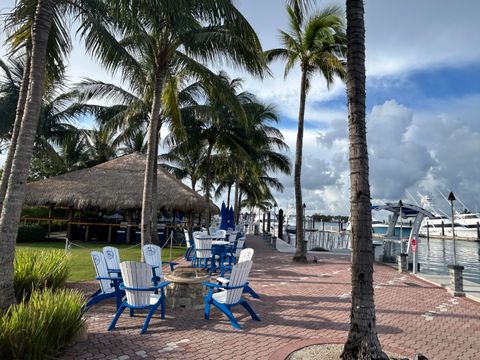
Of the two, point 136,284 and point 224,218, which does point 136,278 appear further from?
point 224,218

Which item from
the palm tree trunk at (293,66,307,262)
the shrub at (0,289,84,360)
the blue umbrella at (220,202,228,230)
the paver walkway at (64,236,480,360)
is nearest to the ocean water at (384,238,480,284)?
the palm tree trunk at (293,66,307,262)

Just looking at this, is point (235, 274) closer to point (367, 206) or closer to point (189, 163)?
point (367, 206)

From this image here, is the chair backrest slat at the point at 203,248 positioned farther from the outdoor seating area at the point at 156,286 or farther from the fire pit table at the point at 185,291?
the fire pit table at the point at 185,291

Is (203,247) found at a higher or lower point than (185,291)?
higher

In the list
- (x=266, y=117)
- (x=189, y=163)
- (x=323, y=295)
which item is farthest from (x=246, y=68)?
(x=189, y=163)

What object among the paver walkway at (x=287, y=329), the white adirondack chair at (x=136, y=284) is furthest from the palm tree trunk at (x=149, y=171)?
the white adirondack chair at (x=136, y=284)

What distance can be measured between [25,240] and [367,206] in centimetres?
1911

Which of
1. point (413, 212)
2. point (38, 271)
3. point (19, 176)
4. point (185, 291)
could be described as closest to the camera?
point (19, 176)

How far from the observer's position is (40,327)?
3709 millimetres

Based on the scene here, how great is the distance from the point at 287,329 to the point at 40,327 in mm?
3468

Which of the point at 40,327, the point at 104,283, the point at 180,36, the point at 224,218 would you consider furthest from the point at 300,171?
the point at 40,327

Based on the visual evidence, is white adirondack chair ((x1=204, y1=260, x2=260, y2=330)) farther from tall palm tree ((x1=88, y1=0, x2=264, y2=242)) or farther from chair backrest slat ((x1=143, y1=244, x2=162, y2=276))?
tall palm tree ((x1=88, y1=0, x2=264, y2=242))

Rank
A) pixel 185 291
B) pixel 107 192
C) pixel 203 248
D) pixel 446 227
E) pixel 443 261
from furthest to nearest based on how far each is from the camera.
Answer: pixel 446 227, pixel 443 261, pixel 107 192, pixel 203 248, pixel 185 291

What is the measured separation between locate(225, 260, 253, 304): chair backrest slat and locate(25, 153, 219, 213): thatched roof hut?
43.6 feet
